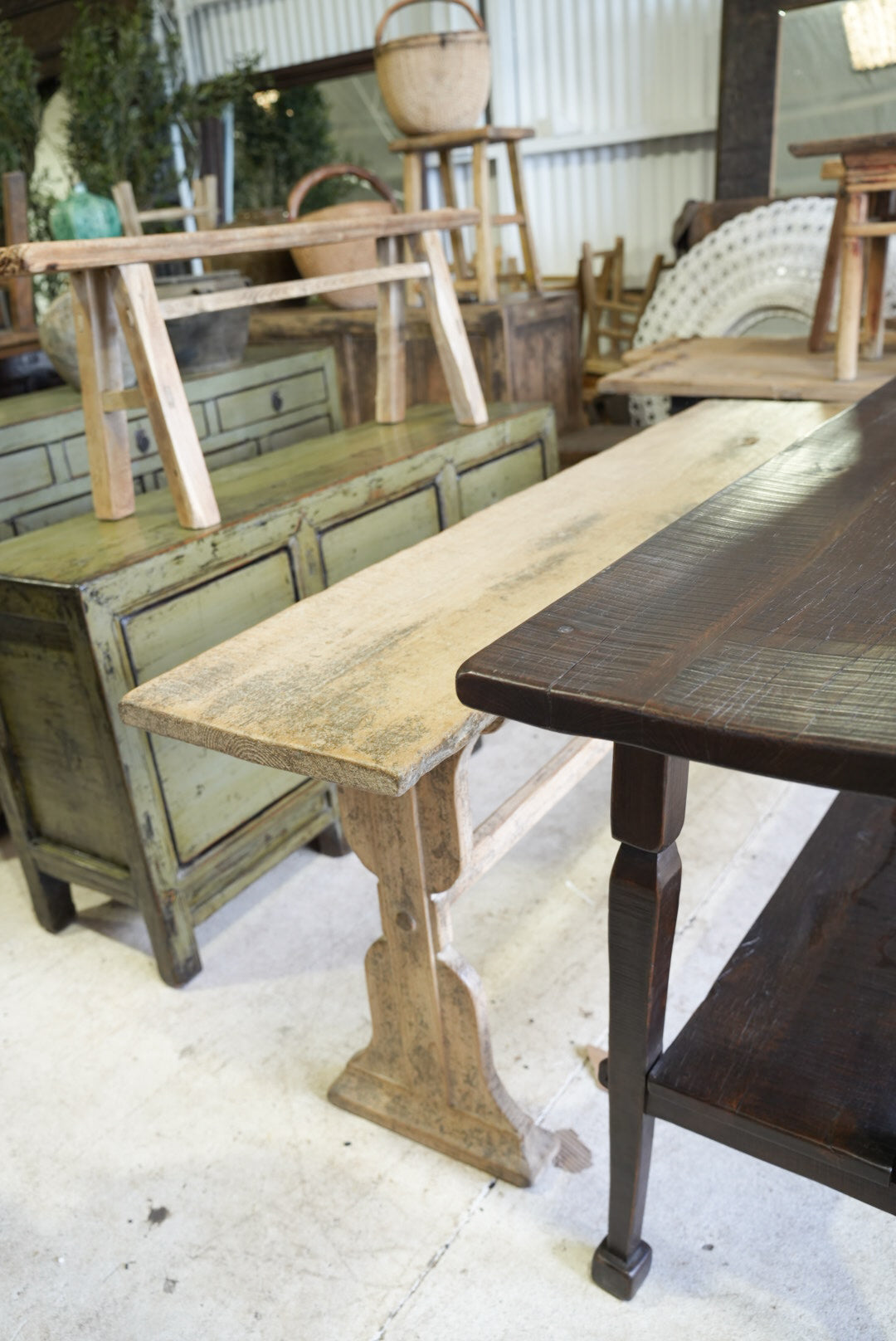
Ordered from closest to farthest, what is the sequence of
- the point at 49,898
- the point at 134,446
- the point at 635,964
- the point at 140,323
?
the point at 635,964
the point at 140,323
the point at 49,898
the point at 134,446

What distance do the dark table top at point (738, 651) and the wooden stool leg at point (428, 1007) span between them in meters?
0.35

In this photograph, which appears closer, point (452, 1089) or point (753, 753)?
point (753, 753)

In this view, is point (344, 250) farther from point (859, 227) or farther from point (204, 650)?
point (204, 650)

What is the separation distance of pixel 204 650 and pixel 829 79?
429 centimetres

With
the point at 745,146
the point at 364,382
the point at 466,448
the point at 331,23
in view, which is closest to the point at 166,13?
the point at 331,23

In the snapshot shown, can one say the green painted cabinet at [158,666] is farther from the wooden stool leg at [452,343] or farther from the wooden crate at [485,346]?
the wooden crate at [485,346]

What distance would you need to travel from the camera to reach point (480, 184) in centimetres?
345

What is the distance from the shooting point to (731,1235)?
4.55 feet

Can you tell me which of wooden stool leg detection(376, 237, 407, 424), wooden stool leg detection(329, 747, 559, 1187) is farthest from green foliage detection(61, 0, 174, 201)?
wooden stool leg detection(329, 747, 559, 1187)

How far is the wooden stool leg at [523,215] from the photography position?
3824 mm

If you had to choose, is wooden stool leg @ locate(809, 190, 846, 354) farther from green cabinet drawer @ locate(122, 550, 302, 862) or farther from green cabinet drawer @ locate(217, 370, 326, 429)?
green cabinet drawer @ locate(122, 550, 302, 862)

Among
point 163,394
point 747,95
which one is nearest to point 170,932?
point 163,394

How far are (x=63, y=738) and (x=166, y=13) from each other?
743 centimetres

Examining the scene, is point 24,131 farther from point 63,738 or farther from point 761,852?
point 761,852
